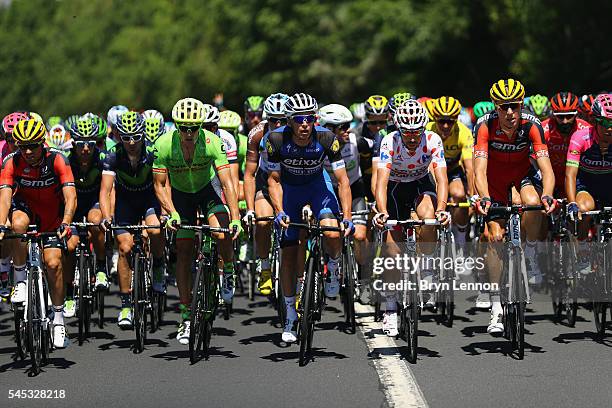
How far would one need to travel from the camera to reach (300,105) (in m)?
11.7

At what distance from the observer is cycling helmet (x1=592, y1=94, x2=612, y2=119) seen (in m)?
12.5

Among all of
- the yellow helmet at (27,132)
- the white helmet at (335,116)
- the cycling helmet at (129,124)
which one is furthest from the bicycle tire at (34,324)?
the white helmet at (335,116)

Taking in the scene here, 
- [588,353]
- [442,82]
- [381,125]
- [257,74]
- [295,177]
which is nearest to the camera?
[588,353]

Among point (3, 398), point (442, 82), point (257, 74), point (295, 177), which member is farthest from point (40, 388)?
point (257, 74)

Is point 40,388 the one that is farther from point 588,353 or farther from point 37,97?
Answer: point 37,97

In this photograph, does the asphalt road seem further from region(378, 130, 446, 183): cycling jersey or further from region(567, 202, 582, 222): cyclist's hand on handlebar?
region(378, 130, 446, 183): cycling jersey

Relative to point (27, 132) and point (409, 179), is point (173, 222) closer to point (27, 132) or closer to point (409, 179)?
point (27, 132)

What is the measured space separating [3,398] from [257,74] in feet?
146

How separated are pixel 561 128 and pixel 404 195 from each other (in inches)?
102

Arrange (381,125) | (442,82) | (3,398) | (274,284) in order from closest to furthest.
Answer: (3,398)
(274,284)
(381,125)
(442,82)

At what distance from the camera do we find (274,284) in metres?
14.0

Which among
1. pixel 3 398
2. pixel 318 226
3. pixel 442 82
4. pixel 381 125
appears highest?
pixel 442 82

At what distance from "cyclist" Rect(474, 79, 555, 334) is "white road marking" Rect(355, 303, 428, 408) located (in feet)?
3.68

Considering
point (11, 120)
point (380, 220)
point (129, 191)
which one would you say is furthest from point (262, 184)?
point (380, 220)
